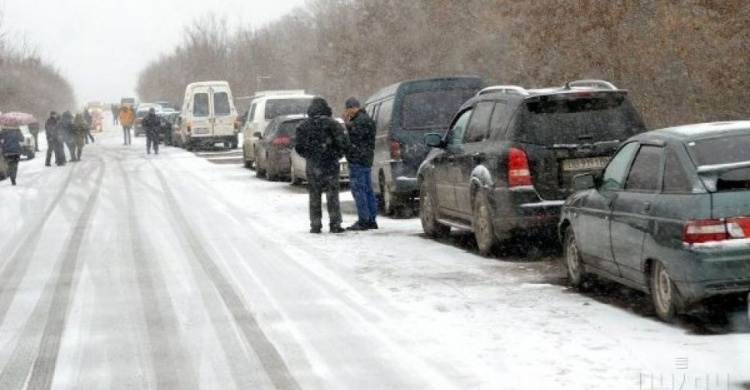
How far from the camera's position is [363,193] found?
1589 cm

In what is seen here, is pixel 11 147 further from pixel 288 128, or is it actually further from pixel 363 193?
pixel 363 193

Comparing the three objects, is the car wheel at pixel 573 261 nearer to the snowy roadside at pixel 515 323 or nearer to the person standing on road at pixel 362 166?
the snowy roadside at pixel 515 323

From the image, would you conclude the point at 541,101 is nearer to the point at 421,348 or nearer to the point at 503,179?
the point at 503,179

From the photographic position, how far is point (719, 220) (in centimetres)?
784

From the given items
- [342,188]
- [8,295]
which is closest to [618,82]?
[342,188]

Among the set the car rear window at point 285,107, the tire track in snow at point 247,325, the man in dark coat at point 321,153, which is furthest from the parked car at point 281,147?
the tire track in snow at point 247,325

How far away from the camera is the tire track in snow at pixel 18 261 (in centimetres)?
1077

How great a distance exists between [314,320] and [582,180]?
8.40 ft

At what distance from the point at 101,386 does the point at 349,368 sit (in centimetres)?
149

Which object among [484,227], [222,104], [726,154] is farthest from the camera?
[222,104]

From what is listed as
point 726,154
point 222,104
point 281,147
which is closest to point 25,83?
point 222,104

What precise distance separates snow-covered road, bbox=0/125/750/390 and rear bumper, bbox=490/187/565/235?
0.43 m

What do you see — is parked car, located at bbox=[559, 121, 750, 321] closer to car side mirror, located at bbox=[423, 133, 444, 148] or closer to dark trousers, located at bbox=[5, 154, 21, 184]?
car side mirror, located at bbox=[423, 133, 444, 148]

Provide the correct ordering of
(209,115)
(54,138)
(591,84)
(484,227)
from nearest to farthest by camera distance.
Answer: (484,227)
(591,84)
(54,138)
(209,115)
